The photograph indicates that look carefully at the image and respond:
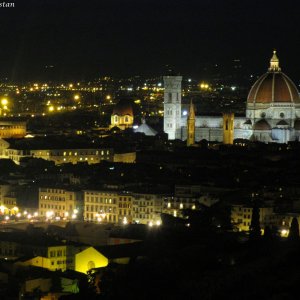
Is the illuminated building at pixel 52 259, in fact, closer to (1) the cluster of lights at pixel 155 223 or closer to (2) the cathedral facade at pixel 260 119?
(1) the cluster of lights at pixel 155 223

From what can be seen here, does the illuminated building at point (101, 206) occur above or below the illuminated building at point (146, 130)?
below

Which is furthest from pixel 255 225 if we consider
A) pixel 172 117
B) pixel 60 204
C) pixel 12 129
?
pixel 172 117

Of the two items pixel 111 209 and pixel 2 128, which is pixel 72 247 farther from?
pixel 2 128

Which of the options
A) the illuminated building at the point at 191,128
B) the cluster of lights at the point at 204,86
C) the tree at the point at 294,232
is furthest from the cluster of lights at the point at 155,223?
the cluster of lights at the point at 204,86

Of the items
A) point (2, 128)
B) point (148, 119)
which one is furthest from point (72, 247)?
point (148, 119)

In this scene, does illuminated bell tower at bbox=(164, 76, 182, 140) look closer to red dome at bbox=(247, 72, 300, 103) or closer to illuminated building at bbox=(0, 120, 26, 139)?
red dome at bbox=(247, 72, 300, 103)

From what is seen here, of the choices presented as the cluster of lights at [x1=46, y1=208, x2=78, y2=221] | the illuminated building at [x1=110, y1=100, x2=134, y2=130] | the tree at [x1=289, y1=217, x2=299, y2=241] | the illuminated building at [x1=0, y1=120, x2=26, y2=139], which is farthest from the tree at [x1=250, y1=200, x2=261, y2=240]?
the illuminated building at [x1=110, y1=100, x2=134, y2=130]

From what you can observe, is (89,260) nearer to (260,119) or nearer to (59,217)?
(59,217)
